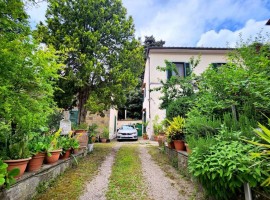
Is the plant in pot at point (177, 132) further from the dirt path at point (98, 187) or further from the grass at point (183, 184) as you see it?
the dirt path at point (98, 187)

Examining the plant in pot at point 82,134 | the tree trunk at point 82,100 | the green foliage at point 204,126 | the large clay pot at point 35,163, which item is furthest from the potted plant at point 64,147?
the tree trunk at point 82,100

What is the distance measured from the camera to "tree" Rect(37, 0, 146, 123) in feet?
26.3

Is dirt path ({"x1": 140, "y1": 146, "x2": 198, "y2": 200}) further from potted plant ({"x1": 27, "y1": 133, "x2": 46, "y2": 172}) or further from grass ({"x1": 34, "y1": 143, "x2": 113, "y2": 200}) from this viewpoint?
potted plant ({"x1": 27, "y1": 133, "x2": 46, "y2": 172})

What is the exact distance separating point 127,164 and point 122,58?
489 cm

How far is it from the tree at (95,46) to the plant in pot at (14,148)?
4.56m

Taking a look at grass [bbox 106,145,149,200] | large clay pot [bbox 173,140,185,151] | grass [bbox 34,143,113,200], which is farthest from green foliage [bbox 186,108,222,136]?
grass [bbox 34,143,113,200]

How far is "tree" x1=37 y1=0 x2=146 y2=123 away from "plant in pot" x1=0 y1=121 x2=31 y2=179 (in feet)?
15.0

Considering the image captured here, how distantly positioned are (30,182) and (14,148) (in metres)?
0.64

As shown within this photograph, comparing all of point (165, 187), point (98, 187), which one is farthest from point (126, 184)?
point (165, 187)

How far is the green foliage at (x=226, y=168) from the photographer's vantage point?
2.05 metres

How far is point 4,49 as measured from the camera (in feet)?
8.85

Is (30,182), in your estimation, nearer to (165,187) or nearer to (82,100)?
(165,187)

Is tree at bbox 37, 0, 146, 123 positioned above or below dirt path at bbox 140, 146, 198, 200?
above

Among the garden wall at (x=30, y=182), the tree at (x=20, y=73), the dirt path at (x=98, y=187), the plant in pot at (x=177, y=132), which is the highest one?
the tree at (x=20, y=73)
